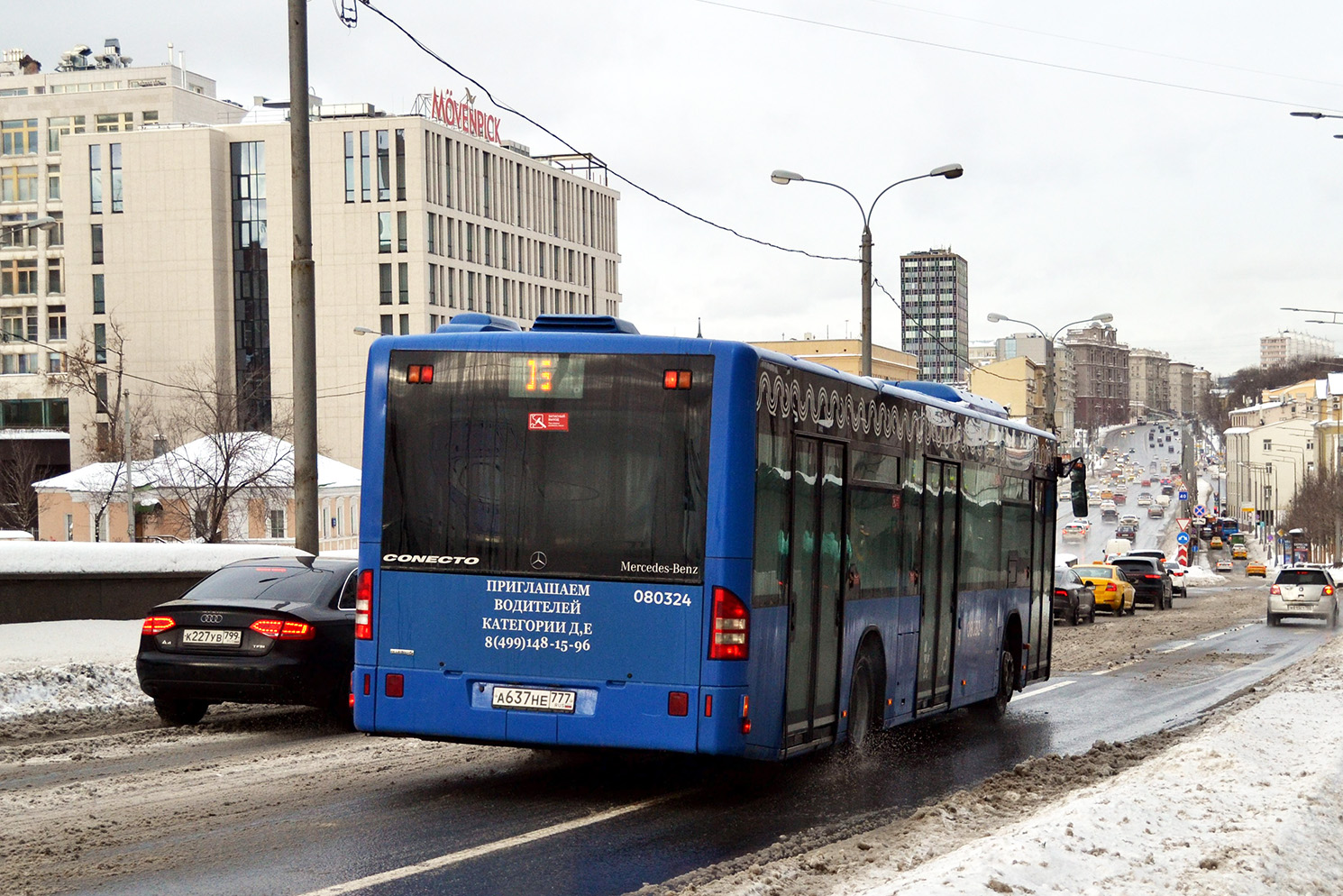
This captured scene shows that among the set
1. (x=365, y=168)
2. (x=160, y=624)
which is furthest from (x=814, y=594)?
(x=365, y=168)

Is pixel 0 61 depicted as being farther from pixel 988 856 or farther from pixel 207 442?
pixel 988 856

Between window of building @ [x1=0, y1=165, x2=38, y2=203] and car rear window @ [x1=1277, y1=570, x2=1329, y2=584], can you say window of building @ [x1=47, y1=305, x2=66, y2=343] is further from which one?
car rear window @ [x1=1277, y1=570, x2=1329, y2=584]

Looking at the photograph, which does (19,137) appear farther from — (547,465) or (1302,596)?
(547,465)

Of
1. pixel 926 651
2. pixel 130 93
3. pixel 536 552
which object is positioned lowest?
pixel 926 651

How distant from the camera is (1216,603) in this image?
57.3 m

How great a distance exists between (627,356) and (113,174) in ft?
352

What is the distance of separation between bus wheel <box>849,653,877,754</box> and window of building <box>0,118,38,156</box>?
4822 inches

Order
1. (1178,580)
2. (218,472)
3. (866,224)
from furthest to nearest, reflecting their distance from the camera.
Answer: (1178,580) → (218,472) → (866,224)

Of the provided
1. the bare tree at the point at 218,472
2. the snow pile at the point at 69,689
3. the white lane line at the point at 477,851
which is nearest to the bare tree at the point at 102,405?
the bare tree at the point at 218,472

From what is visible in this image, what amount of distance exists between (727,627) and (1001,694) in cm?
748

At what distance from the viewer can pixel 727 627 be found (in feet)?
29.8

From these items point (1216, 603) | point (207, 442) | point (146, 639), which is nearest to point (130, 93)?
point (207, 442)

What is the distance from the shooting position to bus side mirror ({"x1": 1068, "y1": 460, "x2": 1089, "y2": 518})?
1762cm

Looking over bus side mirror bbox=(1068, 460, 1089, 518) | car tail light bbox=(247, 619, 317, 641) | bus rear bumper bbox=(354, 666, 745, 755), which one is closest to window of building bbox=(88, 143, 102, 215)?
bus side mirror bbox=(1068, 460, 1089, 518)
